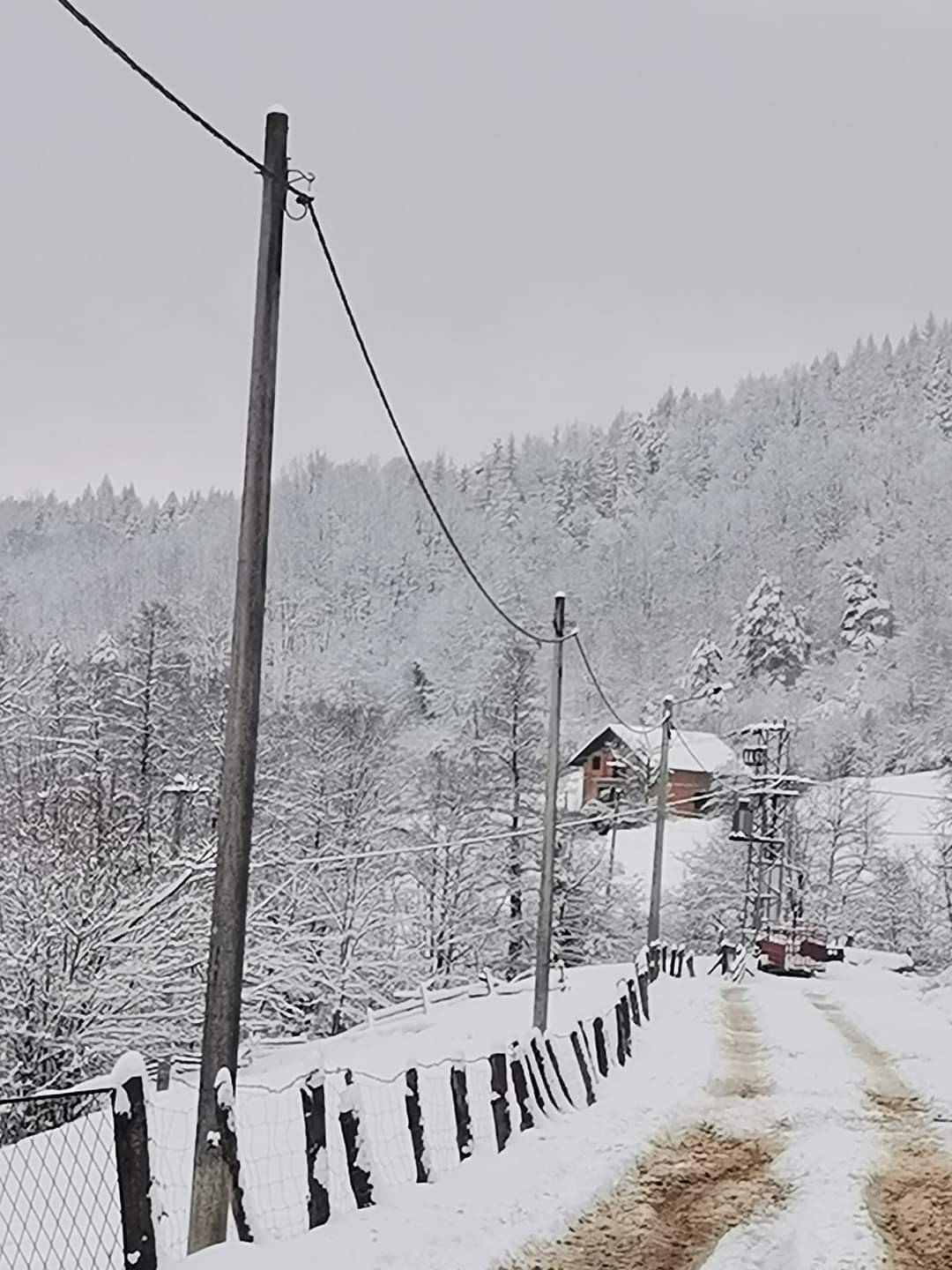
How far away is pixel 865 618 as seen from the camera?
152875 millimetres

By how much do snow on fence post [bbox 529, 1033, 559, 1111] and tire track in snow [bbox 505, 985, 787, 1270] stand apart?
1.33 metres

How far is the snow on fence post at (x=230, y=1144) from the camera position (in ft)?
27.1

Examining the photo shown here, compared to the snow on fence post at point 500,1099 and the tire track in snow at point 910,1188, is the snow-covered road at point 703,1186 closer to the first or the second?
the tire track in snow at point 910,1188

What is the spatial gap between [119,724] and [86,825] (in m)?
15.9

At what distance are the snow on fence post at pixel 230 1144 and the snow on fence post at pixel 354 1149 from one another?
0.77m

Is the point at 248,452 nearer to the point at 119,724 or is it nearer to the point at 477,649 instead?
the point at 119,724

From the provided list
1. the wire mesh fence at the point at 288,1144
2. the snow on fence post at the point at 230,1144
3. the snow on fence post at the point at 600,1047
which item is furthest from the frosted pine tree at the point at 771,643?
the snow on fence post at the point at 230,1144

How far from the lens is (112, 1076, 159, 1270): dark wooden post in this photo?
709cm

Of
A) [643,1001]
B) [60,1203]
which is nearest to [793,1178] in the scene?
[60,1203]

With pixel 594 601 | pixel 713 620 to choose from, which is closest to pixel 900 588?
pixel 713 620

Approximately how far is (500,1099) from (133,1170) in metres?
5.31

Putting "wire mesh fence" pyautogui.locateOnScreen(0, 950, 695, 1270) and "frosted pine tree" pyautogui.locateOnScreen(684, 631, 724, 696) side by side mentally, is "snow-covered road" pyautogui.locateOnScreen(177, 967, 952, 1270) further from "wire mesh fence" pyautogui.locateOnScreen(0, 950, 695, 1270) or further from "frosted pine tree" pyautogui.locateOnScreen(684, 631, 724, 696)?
"frosted pine tree" pyautogui.locateOnScreen(684, 631, 724, 696)

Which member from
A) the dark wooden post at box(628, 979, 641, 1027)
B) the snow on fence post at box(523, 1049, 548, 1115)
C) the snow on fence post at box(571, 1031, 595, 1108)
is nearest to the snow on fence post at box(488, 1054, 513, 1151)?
the snow on fence post at box(523, 1049, 548, 1115)

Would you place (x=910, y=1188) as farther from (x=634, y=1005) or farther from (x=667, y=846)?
(x=667, y=846)
